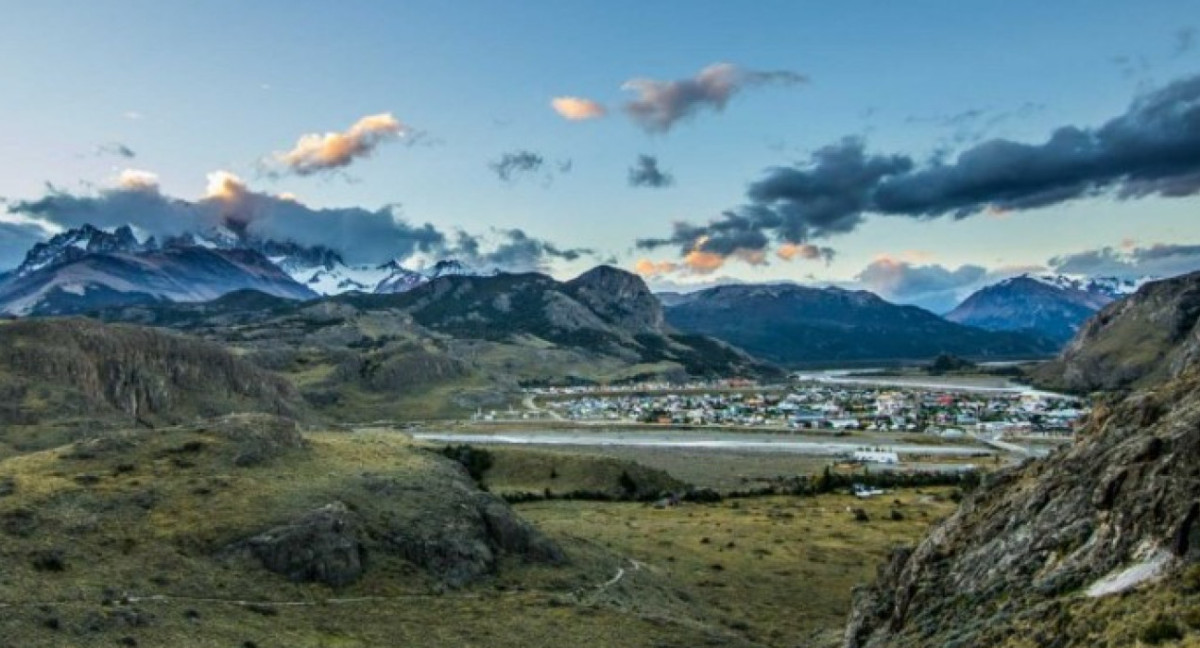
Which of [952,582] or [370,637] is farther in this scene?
[370,637]

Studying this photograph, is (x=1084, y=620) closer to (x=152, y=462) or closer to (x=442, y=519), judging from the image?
→ (x=442, y=519)

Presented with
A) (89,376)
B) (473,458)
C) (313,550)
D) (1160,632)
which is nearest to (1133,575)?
(1160,632)

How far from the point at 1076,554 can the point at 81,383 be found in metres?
177

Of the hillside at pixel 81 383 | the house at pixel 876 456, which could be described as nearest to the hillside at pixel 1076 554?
the hillside at pixel 81 383

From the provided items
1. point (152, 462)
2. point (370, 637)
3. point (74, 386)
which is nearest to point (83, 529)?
point (152, 462)

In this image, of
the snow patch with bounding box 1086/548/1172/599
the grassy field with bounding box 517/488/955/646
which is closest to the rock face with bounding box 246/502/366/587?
the grassy field with bounding box 517/488/955/646

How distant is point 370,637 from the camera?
53375 mm

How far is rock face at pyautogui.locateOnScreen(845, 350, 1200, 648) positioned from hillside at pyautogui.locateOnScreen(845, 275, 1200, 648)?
0.21 ft

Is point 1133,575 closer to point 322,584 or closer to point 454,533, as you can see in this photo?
point 322,584

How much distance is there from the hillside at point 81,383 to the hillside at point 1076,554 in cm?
12321

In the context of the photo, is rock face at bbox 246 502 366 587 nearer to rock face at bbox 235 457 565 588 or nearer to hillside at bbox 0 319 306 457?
rock face at bbox 235 457 565 588

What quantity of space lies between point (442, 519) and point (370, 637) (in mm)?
21701

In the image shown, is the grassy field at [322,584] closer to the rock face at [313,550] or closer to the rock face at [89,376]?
the rock face at [313,550]

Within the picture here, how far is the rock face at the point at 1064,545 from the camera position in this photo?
28.3m
